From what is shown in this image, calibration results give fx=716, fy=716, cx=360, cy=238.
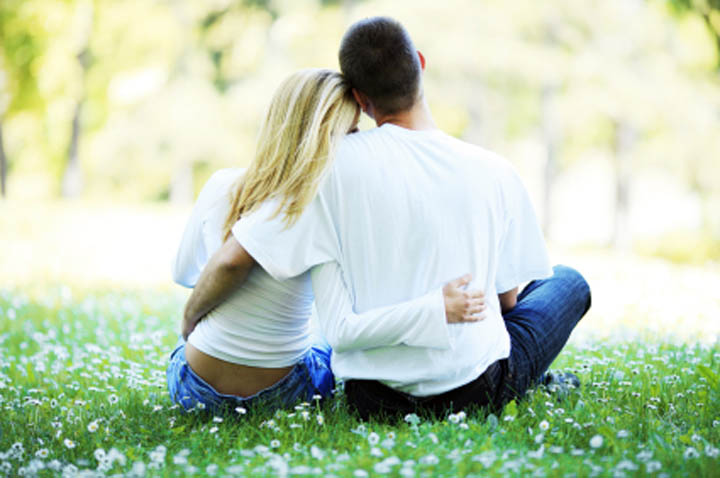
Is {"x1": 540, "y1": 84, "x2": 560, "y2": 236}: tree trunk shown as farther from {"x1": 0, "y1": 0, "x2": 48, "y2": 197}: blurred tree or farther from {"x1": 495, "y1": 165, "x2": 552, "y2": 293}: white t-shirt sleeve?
{"x1": 495, "y1": 165, "x2": 552, "y2": 293}: white t-shirt sleeve

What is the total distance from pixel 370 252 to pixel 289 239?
0.34 m

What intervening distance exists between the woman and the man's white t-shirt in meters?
0.10

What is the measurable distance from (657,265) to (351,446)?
10.2m

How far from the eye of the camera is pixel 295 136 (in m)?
3.14

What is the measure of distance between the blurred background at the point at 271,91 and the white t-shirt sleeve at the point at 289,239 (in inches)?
182

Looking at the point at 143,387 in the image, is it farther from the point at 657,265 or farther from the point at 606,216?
the point at 606,216

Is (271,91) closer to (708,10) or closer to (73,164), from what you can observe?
(73,164)

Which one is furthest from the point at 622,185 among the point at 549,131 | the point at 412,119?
the point at 412,119

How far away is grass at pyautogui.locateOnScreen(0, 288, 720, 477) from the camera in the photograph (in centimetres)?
260

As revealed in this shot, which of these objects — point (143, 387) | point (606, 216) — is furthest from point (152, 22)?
point (606, 216)

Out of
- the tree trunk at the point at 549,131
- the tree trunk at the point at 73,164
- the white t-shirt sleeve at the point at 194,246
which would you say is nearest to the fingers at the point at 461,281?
the white t-shirt sleeve at the point at 194,246

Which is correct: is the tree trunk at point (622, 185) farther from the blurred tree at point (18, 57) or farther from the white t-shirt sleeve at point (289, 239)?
the white t-shirt sleeve at point (289, 239)

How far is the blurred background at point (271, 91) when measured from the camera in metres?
12.4

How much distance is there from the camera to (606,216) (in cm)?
3192
